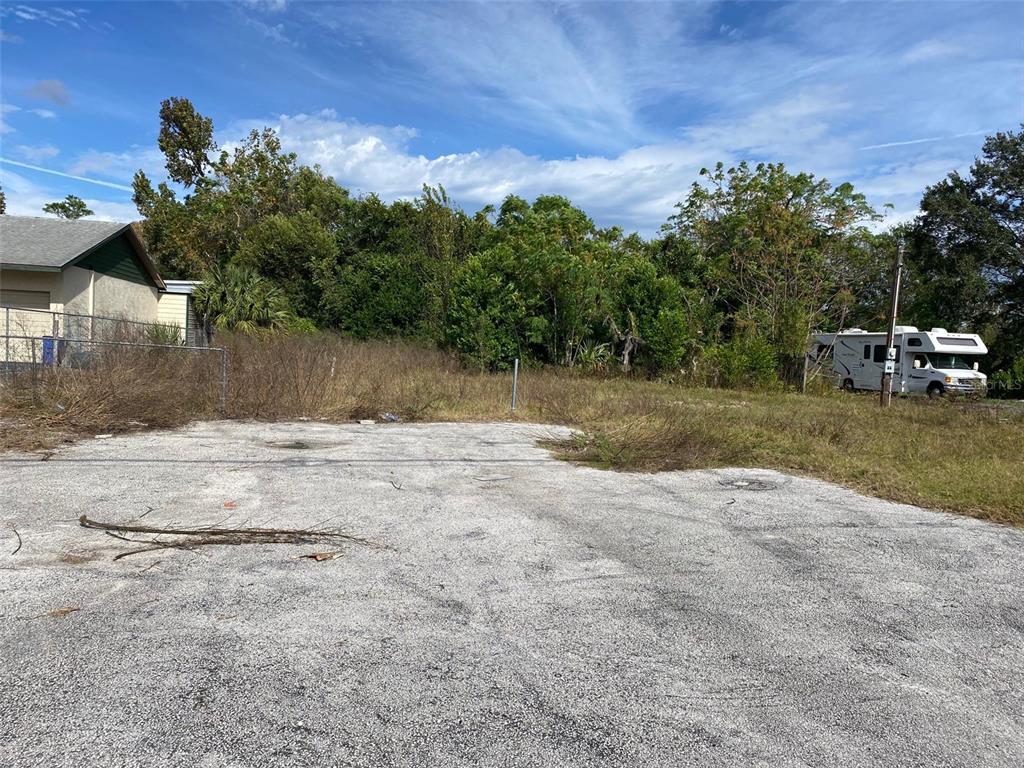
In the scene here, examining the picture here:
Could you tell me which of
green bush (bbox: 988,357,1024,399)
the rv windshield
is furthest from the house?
green bush (bbox: 988,357,1024,399)

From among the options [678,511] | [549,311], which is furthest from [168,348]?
[549,311]

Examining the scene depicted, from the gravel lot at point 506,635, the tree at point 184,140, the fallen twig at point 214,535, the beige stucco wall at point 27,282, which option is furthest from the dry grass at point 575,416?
the tree at point 184,140

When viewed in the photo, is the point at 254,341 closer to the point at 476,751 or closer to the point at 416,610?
the point at 416,610

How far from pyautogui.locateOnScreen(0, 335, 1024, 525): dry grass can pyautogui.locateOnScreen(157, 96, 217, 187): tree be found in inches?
1182

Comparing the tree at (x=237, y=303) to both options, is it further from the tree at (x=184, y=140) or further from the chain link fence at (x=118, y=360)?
the tree at (x=184, y=140)

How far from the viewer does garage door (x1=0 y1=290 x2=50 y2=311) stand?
17062mm

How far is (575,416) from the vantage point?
44.9ft

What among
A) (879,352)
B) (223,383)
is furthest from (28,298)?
(879,352)

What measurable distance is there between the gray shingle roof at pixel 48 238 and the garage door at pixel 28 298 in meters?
1.02

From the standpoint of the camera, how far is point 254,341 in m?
16.4

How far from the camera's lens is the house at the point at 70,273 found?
53.5 feet

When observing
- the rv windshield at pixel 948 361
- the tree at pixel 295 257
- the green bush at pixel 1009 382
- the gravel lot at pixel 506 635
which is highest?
the tree at pixel 295 257

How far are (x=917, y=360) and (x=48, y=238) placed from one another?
2919cm

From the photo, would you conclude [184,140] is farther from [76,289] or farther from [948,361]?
[948,361]
